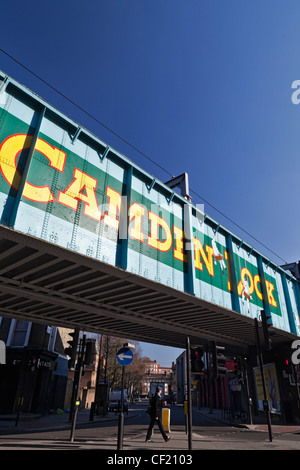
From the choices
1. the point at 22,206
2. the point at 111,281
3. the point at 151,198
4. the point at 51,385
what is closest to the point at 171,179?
the point at 151,198

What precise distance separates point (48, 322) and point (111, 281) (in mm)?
8616

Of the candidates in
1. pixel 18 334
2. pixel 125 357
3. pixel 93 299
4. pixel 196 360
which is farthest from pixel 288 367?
pixel 18 334

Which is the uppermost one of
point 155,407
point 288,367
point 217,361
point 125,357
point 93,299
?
point 93,299

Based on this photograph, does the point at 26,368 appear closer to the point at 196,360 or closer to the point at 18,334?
the point at 18,334

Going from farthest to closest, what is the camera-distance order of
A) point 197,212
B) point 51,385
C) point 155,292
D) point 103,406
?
1. point 51,385
2. point 103,406
3. point 197,212
4. point 155,292

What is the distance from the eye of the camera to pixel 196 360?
404 inches

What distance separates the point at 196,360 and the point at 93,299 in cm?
731

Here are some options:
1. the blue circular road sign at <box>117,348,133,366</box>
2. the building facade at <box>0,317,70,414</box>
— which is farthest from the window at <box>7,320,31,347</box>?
the blue circular road sign at <box>117,348,133,366</box>

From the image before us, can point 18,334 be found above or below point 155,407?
above

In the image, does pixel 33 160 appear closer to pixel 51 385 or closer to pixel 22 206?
pixel 22 206

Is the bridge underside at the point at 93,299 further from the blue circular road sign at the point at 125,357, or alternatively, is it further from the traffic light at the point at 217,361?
the traffic light at the point at 217,361

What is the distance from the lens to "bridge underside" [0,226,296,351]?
1166cm

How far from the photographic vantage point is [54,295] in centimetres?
1517

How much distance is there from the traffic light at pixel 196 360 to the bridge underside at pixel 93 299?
13.0 ft
